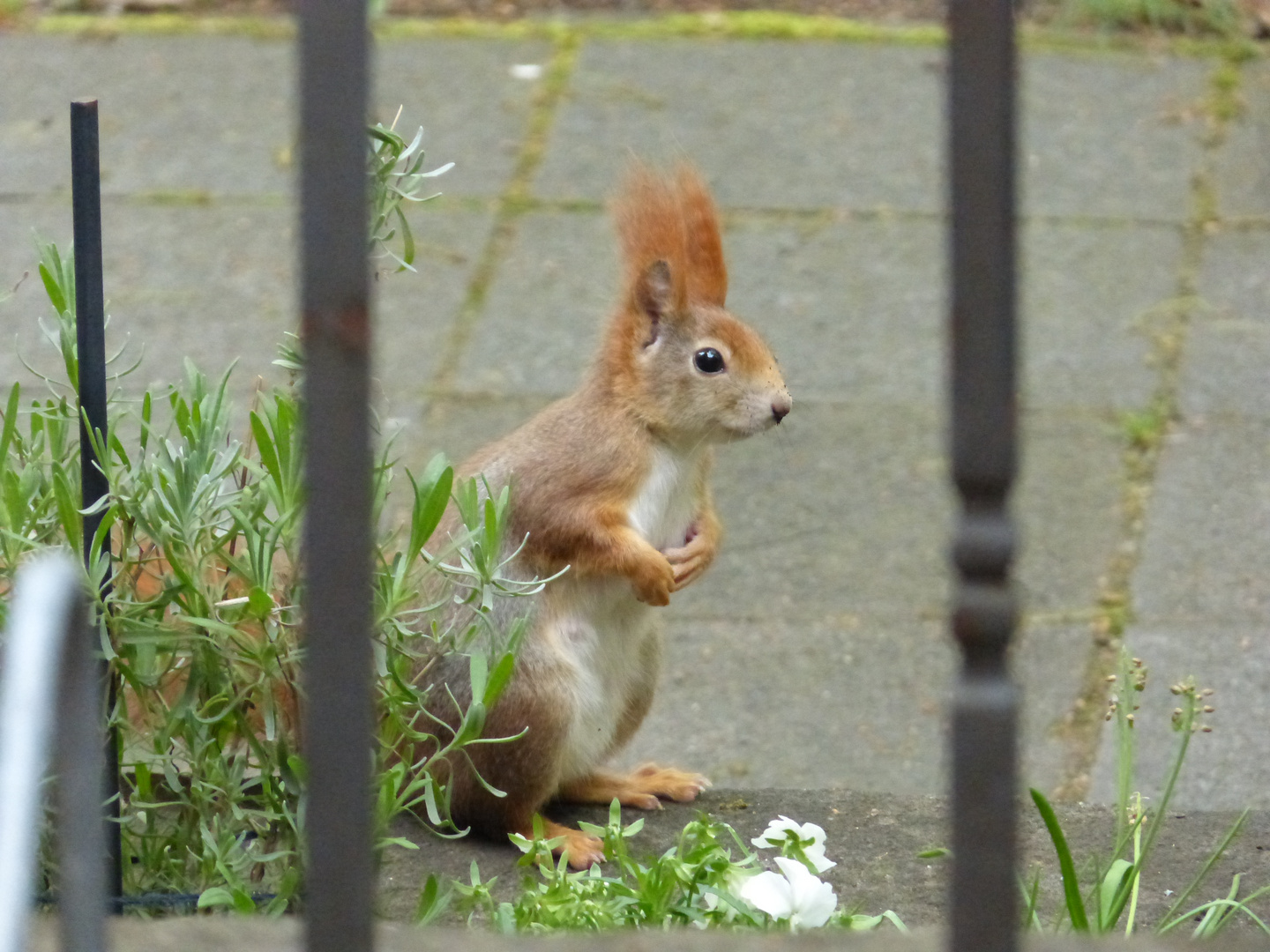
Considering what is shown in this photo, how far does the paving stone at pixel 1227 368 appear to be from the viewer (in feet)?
14.5

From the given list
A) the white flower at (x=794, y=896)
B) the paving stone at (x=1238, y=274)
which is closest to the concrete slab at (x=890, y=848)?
the white flower at (x=794, y=896)

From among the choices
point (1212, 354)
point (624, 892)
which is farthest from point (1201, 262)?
point (624, 892)

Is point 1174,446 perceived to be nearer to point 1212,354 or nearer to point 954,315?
point 1212,354

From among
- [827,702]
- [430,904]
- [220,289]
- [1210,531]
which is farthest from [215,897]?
[220,289]

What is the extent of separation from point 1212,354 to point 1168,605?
3.58ft

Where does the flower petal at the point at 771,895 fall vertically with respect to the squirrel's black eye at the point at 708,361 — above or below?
below

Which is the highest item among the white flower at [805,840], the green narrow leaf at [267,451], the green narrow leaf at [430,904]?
the green narrow leaf at [267,451]

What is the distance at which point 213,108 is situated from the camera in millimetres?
5832

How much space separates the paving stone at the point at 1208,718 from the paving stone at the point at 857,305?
0.97 metres

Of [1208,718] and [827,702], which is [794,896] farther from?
[1208,718]

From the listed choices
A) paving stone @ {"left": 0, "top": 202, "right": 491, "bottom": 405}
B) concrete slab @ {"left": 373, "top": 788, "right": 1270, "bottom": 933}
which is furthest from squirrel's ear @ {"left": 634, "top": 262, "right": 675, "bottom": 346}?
paving stone @ {"left": 0, "top": 202, "right": 491, "bottom": 405}

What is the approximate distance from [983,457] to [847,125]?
469 centimetres

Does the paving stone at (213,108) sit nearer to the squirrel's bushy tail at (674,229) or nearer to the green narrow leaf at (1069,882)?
the squirrel's bushy tail at (674,229)

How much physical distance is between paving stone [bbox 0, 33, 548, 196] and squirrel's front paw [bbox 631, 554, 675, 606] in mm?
2806
